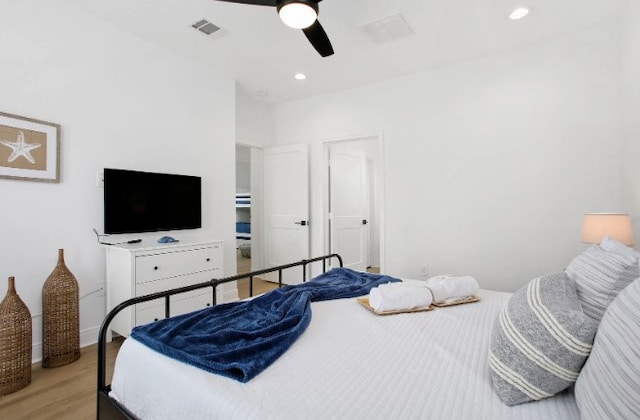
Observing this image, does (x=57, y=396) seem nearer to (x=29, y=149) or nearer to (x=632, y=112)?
(x=29, y=149)

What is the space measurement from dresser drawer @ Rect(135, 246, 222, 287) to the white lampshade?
307 centimetres

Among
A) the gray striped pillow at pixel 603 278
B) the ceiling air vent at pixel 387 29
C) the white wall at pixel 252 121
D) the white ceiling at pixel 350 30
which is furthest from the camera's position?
the white wall at pixel 252 121

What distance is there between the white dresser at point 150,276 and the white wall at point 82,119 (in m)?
0.21

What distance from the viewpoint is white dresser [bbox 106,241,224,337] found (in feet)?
8.09

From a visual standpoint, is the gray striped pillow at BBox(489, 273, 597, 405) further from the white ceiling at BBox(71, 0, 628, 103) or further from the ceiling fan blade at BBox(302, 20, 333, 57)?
the white ceiling at BBox(71, 0, 628, 103)

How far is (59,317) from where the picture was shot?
7.39 feet

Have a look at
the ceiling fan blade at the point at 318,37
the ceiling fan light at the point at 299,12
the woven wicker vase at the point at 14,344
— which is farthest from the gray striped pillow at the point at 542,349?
the woven wicker vase at the point at 14,344

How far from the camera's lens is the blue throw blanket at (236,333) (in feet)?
3.49

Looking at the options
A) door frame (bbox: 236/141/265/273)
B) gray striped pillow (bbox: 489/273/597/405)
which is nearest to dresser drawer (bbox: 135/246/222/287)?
door frame (bbox: 236/141/265/273)

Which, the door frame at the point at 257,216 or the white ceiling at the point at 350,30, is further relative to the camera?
the door frame at the point at 257,216

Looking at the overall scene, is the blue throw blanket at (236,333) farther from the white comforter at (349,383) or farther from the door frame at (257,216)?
the door frame at (257,216)

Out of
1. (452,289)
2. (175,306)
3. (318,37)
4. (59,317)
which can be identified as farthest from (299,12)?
(59,317)

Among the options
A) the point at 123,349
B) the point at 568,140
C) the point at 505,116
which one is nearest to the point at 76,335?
the point at 123,349

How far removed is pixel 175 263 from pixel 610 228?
330 centimetres
